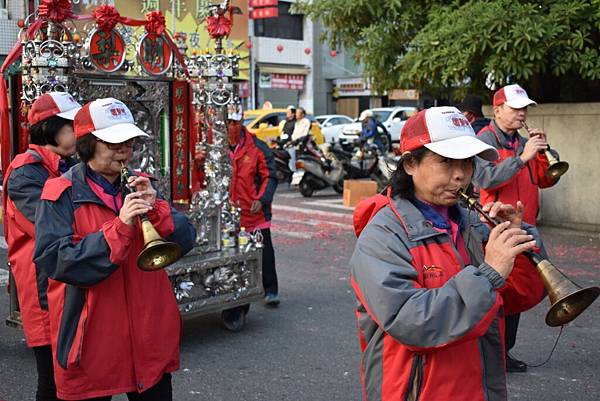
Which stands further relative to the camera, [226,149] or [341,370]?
[226,149]

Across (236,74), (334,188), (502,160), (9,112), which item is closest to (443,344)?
(502,160)

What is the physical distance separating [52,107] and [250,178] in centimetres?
301

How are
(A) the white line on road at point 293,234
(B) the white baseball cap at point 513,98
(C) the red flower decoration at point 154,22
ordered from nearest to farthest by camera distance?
(B) the white baseball cap at point 513,98 → (C) the red flower decoration at point 154,22 → (A) the white line on road at point 293,234

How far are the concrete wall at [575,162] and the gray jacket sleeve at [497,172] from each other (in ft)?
20.4

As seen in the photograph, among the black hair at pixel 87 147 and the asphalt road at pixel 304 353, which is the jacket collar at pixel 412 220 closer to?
the black hair at pixel 87 147

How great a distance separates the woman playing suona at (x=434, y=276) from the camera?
230 cm

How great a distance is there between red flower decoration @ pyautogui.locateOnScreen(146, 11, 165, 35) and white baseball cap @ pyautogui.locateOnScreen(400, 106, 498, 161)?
3.88 m

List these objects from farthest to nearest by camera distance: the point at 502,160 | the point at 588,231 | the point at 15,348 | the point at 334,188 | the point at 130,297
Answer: the point at 334,188 → the point at 588,231 → the point at 15,348 → the point at 502,160 → the point at 130,297

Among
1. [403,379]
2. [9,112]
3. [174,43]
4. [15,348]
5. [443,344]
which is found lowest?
[15,348]

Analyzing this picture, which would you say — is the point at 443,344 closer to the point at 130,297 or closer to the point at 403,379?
the point at 403,379

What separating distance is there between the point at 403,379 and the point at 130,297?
123 centimetres

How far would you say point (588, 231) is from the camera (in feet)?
35.4

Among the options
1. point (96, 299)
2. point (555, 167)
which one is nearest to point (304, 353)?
point (555, 167)

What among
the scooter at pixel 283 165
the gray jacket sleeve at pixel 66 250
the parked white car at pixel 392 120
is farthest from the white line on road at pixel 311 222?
the parked white car at pixel 392 120
